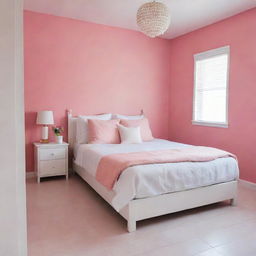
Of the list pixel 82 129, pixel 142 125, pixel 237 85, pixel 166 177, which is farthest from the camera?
pixel 142 125

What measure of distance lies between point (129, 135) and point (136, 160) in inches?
53.8

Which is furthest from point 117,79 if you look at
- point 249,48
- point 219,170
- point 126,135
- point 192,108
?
point 219,170

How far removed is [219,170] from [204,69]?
2200 millimetres

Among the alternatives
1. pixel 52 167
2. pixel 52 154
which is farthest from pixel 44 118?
pixel 52 167

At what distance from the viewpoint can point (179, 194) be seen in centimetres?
242

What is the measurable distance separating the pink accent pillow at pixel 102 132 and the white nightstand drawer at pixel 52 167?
1.89ft

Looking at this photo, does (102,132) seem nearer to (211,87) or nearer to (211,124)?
(211,124)

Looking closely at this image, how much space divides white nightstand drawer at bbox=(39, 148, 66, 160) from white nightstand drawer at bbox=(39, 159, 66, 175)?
61 millimetres

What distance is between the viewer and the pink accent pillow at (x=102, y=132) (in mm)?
3684

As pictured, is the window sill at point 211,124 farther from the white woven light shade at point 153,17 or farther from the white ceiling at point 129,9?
the white woven light shade at point 153,17

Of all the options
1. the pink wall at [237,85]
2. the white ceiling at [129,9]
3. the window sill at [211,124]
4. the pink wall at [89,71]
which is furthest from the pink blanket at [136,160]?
the white ceiling at [129,9]

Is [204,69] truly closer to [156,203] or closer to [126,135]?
[126,135]

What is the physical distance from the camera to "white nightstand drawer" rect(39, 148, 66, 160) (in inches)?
140

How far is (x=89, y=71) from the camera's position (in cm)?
414
